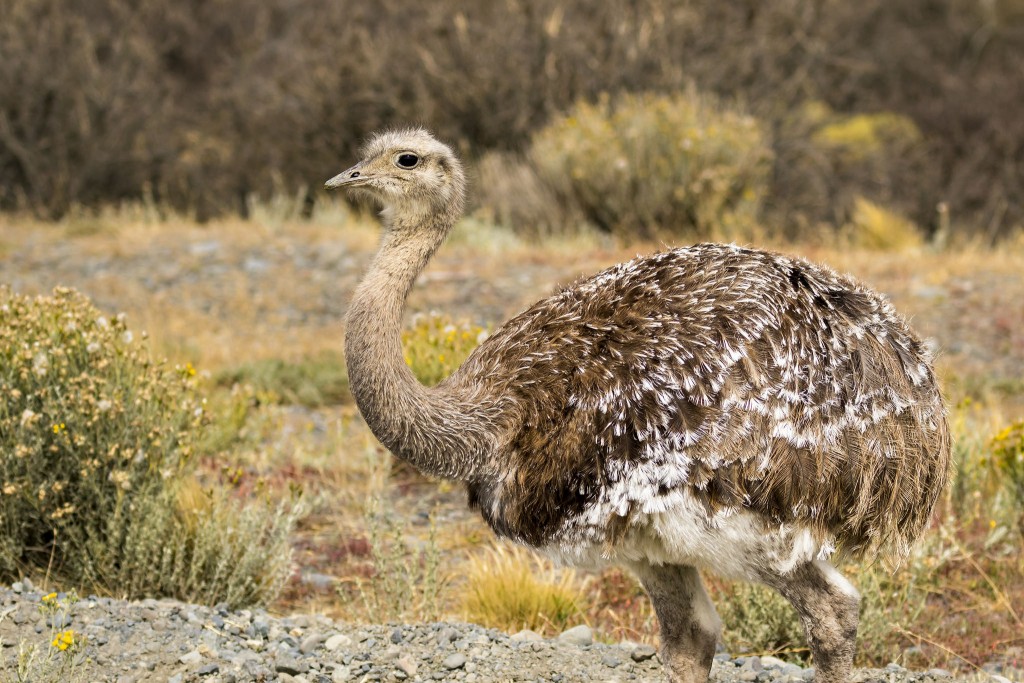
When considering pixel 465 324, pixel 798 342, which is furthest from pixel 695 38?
pixel 798 342

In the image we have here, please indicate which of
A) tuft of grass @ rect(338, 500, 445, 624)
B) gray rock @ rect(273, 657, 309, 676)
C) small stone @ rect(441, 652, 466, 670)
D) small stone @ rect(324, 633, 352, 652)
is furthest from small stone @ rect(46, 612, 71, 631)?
small stone @ rect(441, 652, 466, 670)

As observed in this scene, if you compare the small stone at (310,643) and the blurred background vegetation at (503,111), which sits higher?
the blurred background vegetation at (503,111)

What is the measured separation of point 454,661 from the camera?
14.0 ft

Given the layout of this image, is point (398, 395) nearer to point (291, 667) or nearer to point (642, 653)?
point (291, 667)

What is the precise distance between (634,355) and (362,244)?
7.82m

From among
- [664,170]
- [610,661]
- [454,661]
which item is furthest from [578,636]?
[664,170]

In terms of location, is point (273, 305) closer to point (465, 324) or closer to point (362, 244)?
point (362, 244)

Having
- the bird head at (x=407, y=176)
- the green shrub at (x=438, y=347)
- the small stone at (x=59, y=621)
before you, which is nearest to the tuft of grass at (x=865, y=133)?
the green shrub at (x=438, y=347)

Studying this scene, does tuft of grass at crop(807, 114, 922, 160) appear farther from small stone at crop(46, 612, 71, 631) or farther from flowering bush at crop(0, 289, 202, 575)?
small stone at crop(46, 612, 71, 631)

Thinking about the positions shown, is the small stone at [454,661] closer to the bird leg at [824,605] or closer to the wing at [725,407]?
the wing at [725,407]

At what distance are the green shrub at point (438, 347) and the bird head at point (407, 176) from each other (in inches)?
89.0

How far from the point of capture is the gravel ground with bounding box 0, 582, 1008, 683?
4188 millimetres

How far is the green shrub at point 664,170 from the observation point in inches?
461

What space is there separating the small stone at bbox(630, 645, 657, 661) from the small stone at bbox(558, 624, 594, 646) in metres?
0.20
